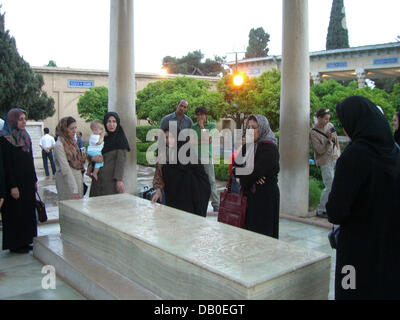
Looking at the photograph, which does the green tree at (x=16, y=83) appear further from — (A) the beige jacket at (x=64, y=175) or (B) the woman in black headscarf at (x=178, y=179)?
(B) the woman in black headscarf at (x=178, y=179)

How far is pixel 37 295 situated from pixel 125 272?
1.02 meters

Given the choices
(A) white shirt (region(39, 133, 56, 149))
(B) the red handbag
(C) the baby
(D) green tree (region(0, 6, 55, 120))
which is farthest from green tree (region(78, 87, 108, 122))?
(B) the red handbag

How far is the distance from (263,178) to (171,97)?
1624cm

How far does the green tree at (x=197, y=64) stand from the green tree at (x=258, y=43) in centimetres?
359

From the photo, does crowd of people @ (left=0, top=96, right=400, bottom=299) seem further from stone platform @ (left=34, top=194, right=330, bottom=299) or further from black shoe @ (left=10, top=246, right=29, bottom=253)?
stone platform @ (left=34, top=194, right=330, bottom=299)

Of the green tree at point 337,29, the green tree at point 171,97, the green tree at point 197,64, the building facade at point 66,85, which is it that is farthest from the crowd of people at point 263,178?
the green tree at point 197,64

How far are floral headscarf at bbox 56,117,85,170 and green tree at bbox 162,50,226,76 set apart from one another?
41132mm

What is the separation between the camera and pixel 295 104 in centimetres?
625

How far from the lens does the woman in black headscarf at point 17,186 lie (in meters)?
4.39

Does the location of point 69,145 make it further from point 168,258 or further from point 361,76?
point 361,76
